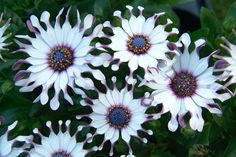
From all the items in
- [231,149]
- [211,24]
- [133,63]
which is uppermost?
[211,24]

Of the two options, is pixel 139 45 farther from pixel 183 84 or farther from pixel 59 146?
pixel 59 146

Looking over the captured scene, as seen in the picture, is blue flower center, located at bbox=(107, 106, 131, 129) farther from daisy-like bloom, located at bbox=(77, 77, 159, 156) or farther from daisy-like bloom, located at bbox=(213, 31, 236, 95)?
daisy-like bloom, located at bbox=(213, 31, 236, 95)

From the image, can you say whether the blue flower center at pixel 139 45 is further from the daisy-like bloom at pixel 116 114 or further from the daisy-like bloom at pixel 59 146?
the daisy-like bloom at pixel 59 146

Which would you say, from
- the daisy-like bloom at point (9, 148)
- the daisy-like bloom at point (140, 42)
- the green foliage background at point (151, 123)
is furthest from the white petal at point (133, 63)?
the daisy-like bloom at point (9, 148)

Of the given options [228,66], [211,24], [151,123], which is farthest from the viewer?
[211,24]

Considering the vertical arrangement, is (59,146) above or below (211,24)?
below

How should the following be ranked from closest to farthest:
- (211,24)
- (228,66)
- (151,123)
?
(228,66), (151,123), (211,24)

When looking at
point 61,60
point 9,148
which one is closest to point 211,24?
point 61,60
